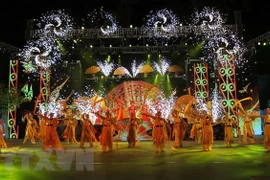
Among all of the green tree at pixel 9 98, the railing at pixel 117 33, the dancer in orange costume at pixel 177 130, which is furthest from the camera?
the railing at pixel 117 33

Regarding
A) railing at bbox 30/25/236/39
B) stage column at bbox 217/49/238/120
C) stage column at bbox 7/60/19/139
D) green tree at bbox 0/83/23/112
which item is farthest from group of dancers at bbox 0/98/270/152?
railing at bbox 30/25/236/39

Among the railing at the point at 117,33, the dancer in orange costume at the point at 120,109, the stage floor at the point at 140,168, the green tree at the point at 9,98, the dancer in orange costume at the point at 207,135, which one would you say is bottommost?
the stage floor at the point at 140,168

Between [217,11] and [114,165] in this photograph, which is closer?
[114,165]

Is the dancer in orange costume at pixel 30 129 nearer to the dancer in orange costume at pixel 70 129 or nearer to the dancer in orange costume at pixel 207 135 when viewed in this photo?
the dancer in orange costume at pixel 70 129

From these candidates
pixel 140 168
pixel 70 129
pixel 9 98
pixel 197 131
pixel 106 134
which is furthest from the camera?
pixel 9 98

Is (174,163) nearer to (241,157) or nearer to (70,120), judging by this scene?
(241,157)

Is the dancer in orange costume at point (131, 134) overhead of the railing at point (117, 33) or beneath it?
beneath

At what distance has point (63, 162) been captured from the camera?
7.30m

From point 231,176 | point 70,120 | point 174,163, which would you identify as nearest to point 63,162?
point 174,163

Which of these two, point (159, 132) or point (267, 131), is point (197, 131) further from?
point (159, 132)

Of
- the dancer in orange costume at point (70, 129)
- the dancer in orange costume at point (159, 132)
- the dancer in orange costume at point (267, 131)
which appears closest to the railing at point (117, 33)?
the dancer in orange costume at point (70, 129)

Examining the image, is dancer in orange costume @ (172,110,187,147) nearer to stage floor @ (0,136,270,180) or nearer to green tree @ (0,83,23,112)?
stage floor @ (0,136,270,180)

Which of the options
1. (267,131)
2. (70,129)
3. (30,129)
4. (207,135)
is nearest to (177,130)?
(207,135)

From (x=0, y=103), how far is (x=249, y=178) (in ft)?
39.5
